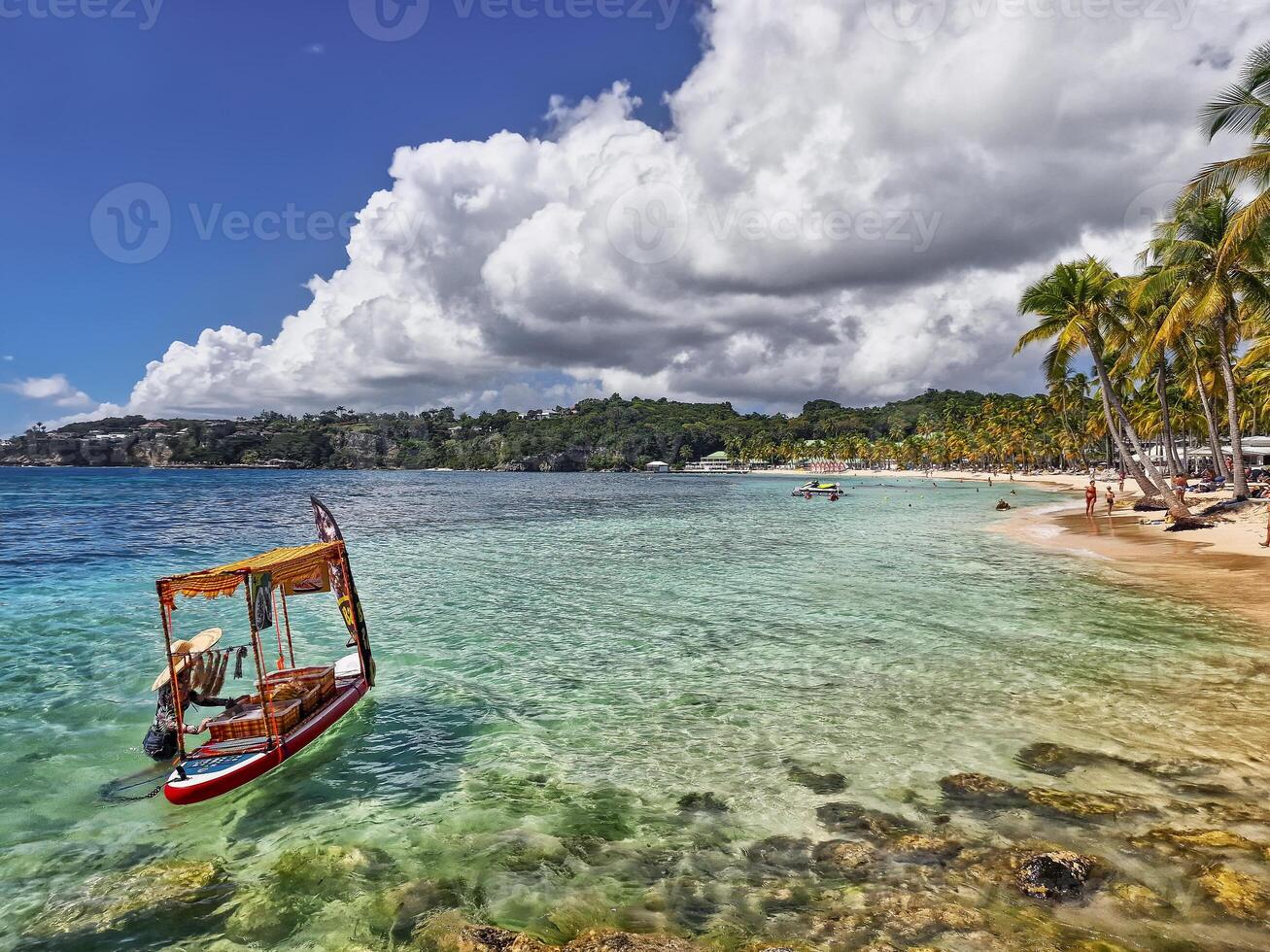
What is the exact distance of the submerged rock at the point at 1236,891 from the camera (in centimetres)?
582

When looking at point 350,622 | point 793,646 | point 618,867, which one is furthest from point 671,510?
point 618,867

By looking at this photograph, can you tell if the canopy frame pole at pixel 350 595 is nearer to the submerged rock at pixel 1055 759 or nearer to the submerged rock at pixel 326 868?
the submerged rock at pixel 326 868

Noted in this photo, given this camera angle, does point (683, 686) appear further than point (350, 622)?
Yes

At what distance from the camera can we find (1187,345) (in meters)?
41.0

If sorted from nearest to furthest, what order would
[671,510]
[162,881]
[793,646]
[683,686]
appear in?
[162,881] < [683,686] < [793,646] < [671,510]

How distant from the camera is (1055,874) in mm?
6465

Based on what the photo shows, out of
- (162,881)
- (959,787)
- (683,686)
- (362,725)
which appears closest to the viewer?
(162,881)

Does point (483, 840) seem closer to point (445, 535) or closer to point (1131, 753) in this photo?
point (1131, 753)

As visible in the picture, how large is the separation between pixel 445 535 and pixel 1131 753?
1571 inches

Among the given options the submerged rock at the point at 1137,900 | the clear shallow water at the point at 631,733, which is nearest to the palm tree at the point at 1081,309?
the clear shallow water at the point at 631,733

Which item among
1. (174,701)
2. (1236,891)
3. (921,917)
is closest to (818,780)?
(921,917)

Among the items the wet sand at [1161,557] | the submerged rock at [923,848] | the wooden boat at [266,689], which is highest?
the wooden boat at [266,689]

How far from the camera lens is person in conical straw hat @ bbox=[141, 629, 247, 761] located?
994 cm

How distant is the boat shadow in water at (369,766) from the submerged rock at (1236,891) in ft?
28.3
